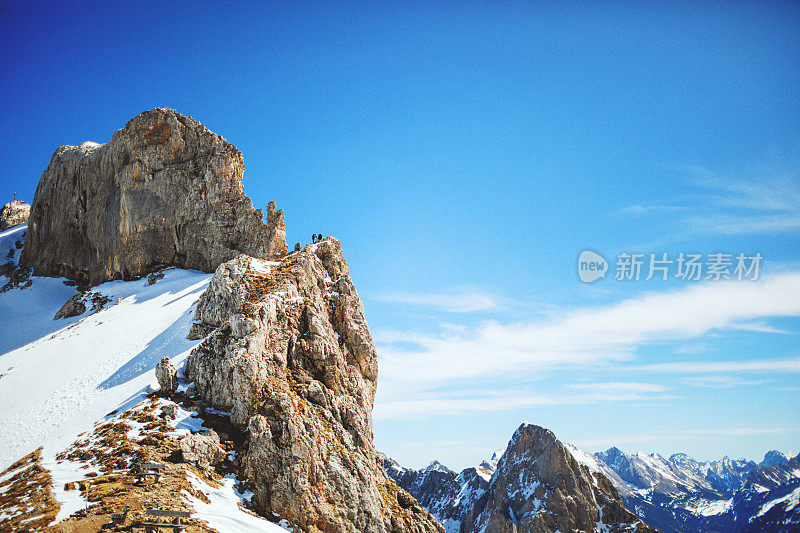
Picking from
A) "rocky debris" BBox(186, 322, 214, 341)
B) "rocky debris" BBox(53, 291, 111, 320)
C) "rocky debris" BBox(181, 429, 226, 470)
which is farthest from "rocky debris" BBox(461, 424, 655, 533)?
"rocky debris" BBox(181, 429, 226, 470)

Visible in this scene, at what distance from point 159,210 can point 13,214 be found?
63.8 m

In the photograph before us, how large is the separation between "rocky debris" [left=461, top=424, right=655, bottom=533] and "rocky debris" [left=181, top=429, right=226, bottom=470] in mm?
170614

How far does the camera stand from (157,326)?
4706 centimetres

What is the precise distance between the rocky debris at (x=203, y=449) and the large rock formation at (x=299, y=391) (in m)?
1.83

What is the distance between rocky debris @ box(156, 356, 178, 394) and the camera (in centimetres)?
3369

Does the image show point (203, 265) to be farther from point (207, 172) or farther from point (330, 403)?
point (330, 403)

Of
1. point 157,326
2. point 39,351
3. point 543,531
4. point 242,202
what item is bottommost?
point 543,531

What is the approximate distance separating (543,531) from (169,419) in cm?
17273

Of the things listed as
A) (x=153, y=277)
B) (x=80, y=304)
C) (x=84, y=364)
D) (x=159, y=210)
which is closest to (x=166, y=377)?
(x=84, y=364)

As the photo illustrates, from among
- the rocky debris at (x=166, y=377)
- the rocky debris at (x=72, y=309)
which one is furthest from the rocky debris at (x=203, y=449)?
the rocky debris at (x=72, y=309)

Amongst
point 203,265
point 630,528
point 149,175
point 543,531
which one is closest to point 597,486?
point 630,528

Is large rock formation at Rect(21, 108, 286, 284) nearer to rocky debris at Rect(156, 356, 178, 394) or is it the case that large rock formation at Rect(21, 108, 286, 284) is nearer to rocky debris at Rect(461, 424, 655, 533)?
rocky debris at Rect(156, 356, 178, 394)

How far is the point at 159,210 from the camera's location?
68.2 metres

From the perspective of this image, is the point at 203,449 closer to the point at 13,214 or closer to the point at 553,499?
the point at 13,214
